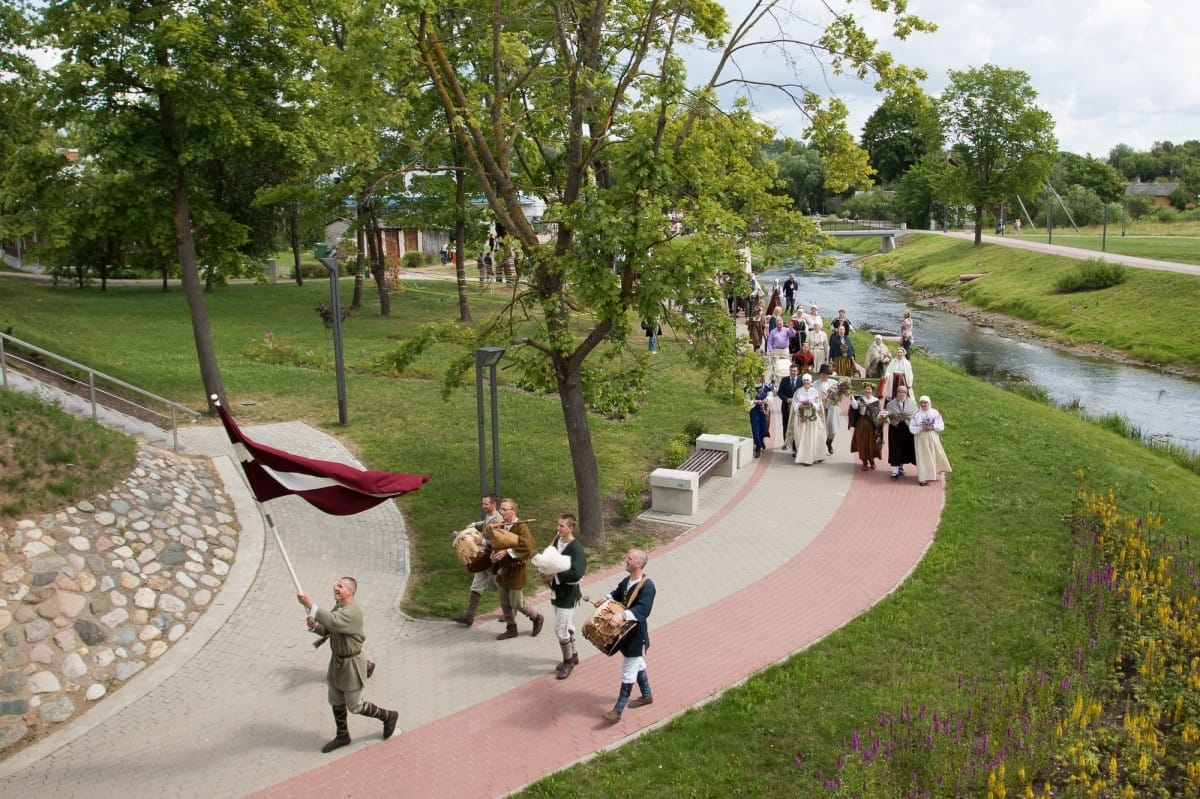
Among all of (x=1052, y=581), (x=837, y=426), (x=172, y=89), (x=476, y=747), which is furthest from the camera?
(x=837, y=426)

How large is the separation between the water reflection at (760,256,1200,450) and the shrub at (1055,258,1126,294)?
15.2 ft

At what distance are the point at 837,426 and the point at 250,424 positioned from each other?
428 inches

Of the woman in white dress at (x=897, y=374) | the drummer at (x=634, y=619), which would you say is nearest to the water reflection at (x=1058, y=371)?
the woman in white dress at (x=897, y=374)

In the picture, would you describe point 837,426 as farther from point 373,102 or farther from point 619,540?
point 373,102

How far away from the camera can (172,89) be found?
16312mm

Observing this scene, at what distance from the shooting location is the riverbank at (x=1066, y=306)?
3403 centimetres

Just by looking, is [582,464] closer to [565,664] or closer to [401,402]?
[565,664]

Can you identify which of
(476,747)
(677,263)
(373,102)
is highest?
(373,102)

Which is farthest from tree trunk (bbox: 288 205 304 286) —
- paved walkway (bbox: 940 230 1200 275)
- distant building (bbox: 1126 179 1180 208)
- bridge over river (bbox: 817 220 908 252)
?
distant building (bbox: 1126 179 1180 208)

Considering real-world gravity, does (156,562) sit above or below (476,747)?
above

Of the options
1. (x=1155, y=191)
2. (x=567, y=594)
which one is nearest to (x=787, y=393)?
(x=567, y=594)

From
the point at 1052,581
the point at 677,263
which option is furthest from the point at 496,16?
the point at 1052,581

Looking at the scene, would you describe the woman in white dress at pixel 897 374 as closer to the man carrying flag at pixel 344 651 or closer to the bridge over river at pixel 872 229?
the man carrying flag at pixel 344 651

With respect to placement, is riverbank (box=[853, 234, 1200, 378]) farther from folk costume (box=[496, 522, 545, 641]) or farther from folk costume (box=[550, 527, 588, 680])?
folk costume (box=[550, 527, 588, 680])
